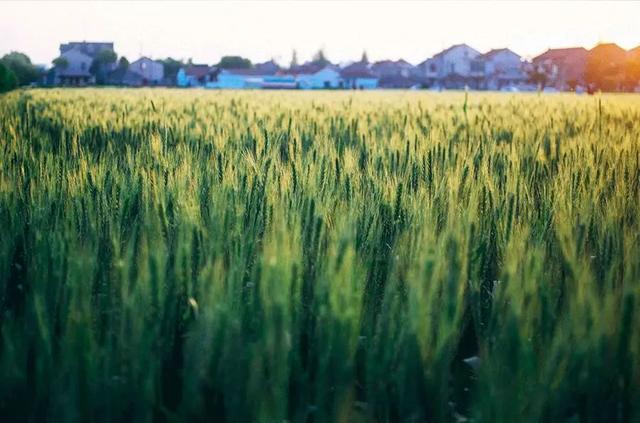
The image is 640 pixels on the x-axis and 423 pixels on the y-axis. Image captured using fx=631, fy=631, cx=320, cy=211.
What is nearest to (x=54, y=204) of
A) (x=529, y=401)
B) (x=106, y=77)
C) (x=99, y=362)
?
(x=99, y=362)

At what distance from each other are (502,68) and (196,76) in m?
35.1

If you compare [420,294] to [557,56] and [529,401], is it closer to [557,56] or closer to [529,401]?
[529,401]

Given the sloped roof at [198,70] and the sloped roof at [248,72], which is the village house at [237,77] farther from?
the sloped roof at [198,70]

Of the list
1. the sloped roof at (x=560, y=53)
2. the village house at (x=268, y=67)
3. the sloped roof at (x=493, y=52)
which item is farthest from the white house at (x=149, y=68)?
the sloped roof at (x=560, y=53)

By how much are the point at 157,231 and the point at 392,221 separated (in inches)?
28.4

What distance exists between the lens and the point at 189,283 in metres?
1.19

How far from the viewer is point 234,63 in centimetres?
8419

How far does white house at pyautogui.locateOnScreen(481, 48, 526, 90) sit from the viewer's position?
221 ft

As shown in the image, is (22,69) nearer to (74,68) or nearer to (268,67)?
(74,68)

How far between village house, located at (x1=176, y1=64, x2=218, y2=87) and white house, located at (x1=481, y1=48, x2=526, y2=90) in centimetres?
3186

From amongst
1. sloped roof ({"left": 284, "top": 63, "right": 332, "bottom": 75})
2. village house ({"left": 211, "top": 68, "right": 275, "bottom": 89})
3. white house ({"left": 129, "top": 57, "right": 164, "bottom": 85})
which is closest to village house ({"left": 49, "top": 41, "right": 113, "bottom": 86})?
white house ({"left": 129, "top": 57, "right": 164, "bottom": 85})

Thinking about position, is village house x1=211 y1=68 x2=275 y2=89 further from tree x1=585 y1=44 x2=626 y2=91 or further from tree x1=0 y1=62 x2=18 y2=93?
tree x1=0 y1=62 x2=18 y2=93

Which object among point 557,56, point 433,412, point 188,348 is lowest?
point 433,412

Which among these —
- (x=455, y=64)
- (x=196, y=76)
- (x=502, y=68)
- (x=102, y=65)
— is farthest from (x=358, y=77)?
(x=102, y=65)
